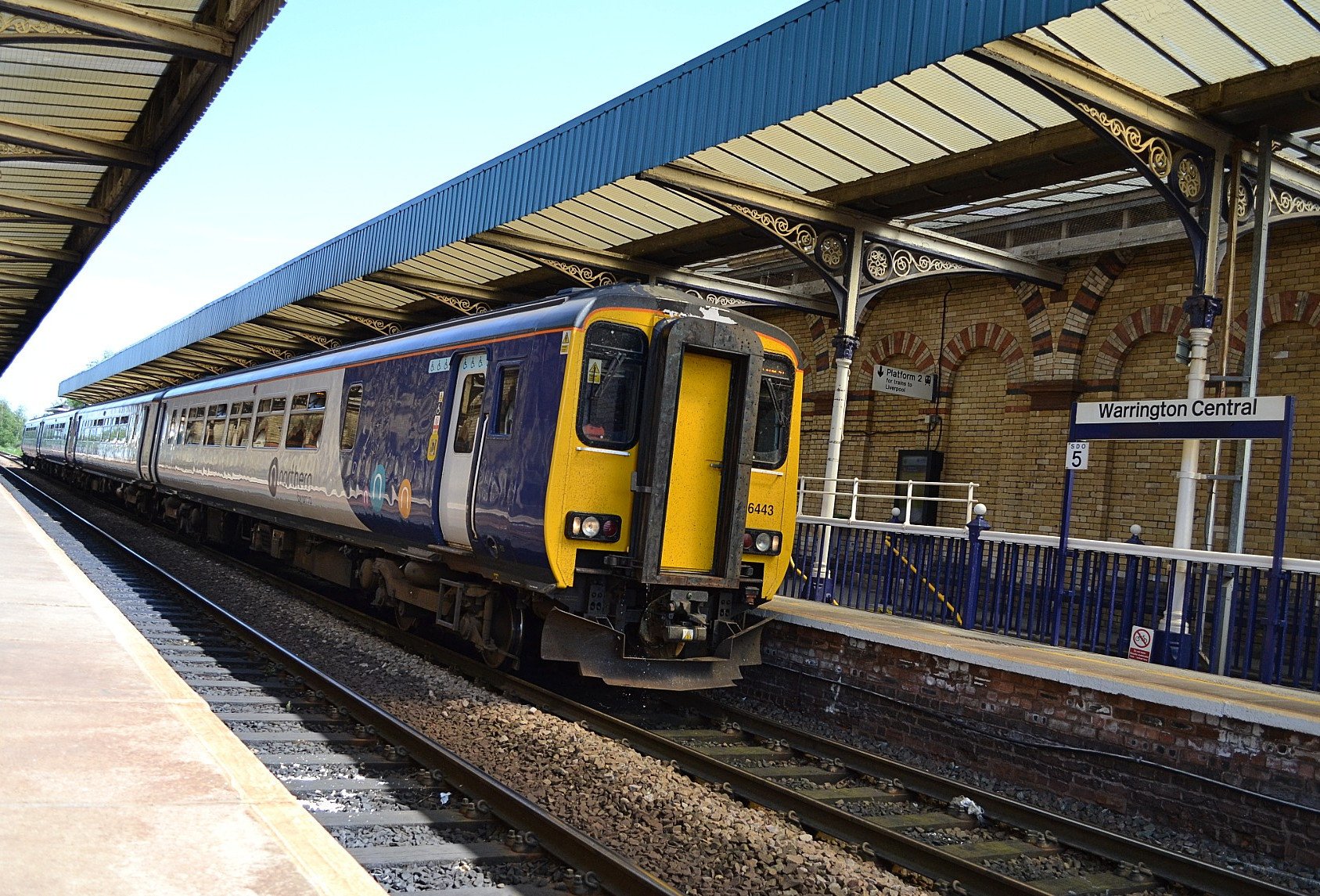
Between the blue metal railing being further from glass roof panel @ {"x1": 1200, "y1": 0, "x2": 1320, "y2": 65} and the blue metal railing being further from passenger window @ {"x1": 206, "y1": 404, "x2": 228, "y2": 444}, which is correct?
passenger window @ {"x1": 206, "y1": 404, "x2": 228, "y2": 444}

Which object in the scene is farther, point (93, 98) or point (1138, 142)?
point (93, 98)

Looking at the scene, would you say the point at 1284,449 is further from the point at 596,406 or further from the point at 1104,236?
the point at 1104,236

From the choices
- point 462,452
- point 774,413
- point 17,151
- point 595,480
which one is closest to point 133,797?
point 595,480

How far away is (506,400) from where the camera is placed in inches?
335

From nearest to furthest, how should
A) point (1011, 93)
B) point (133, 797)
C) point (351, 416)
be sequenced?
point (133, 797), point (1011, 93), point (351, 416)

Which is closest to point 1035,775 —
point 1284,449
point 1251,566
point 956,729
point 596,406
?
point 956,729

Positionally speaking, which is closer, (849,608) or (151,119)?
(849,608)

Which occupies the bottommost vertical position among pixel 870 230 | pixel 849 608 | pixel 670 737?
pixel 670 737

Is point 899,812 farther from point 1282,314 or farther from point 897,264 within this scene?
point 1282,314

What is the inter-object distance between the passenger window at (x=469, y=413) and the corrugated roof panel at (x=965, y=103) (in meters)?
4.26

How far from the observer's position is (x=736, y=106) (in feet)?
33.9

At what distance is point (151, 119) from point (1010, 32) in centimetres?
981

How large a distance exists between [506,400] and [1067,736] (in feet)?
15.1

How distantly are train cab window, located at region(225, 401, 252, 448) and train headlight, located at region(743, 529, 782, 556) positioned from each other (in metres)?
8.84
